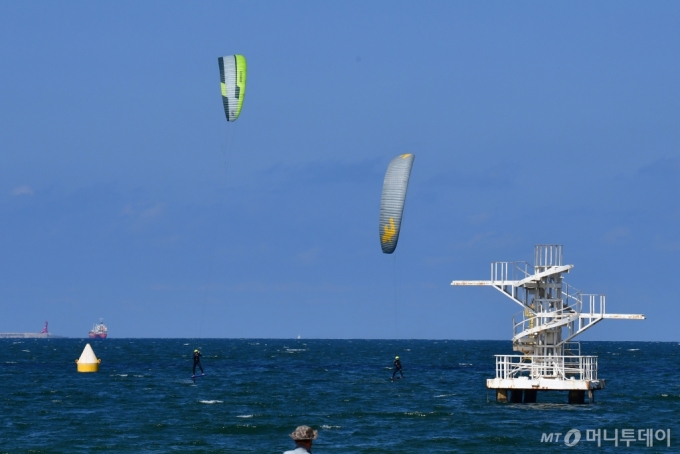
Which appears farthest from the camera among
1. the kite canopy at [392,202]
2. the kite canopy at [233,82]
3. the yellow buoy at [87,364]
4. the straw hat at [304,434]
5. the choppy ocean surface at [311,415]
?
the yellow buoy at [87,364]

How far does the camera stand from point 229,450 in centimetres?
3888

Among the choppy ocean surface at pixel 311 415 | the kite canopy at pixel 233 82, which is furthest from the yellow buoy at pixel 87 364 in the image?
the kite canopy at pixel 233 82

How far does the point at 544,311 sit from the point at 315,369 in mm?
48413

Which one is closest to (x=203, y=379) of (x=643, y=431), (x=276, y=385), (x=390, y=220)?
(x=276, y=385)

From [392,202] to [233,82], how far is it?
12682 mm

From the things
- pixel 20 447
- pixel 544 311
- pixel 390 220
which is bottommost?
pixel 20 447

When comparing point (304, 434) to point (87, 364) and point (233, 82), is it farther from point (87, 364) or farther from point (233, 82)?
point (87, 364)

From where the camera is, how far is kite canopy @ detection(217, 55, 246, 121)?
60.3 meters

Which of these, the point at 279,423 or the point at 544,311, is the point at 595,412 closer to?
the point at 544,311
